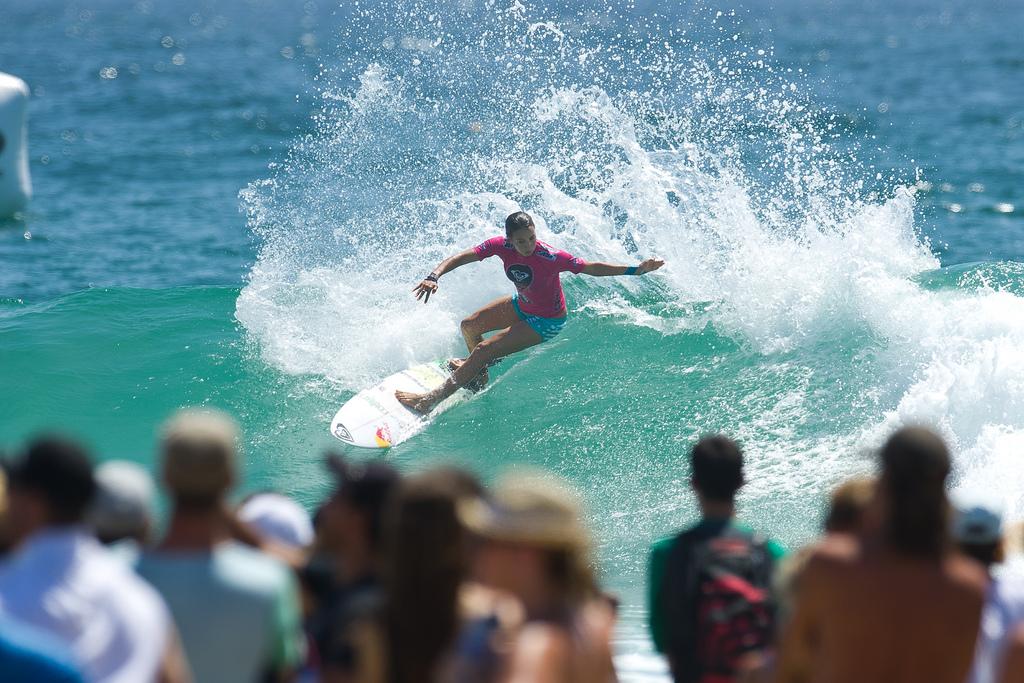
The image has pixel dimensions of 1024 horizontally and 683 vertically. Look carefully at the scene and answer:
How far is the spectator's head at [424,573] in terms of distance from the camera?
296 cm

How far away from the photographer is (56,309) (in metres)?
13.7

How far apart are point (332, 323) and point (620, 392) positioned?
3052 millimetres

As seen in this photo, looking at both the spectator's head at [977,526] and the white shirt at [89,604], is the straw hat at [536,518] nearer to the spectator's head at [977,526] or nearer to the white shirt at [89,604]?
the white shirt at [89,604]

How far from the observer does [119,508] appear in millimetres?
3689

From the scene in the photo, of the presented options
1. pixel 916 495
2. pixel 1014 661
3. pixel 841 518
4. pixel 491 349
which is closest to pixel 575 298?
pixel 491 349

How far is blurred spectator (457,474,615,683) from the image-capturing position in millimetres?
2994

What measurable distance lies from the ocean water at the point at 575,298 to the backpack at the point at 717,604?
2.61ft

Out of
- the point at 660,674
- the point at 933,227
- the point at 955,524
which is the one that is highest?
the point at 955,524

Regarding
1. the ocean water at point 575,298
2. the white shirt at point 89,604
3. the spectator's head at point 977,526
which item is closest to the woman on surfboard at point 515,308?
the ocean water at point 575,298

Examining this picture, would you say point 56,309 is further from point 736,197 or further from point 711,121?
point 711,121

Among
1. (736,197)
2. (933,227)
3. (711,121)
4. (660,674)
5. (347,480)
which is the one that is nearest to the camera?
(347,480)

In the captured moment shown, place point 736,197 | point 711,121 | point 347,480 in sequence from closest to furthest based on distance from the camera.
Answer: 1. point 347,480
2. point 736,197
3. point 711,121

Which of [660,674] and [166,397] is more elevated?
[660,674]

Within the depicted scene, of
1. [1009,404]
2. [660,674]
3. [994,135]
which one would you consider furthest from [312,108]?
[660,674]
